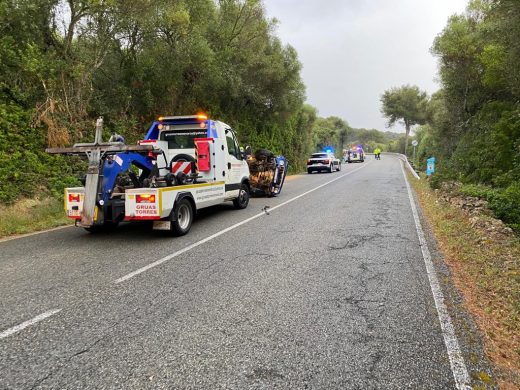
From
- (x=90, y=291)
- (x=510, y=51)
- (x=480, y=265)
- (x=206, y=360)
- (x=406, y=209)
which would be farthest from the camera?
(x=510, y=51)

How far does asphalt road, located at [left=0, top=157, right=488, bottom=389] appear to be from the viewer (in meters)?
2.80

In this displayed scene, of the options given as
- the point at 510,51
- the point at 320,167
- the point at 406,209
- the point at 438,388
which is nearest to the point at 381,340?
the point at 438,388

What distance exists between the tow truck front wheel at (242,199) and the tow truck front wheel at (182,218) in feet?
10.4

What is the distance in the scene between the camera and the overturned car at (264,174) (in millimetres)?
13875

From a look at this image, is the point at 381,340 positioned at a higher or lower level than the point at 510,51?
lower

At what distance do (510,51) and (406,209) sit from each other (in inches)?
253

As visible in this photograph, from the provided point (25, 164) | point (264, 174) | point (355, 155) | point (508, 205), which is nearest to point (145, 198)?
point (25, 164)

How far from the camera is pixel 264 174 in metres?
13.9

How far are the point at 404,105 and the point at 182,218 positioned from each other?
223 ft

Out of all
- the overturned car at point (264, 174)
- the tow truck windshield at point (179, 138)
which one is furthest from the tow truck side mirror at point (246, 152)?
the overturned car at point (264, 174)

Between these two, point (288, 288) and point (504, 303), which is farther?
point (288, 288)

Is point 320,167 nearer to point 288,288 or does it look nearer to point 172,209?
point 172,209

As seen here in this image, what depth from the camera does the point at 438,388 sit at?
2.67 meters

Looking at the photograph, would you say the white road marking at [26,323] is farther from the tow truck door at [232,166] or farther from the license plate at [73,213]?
the tow truck door at [232,166]
